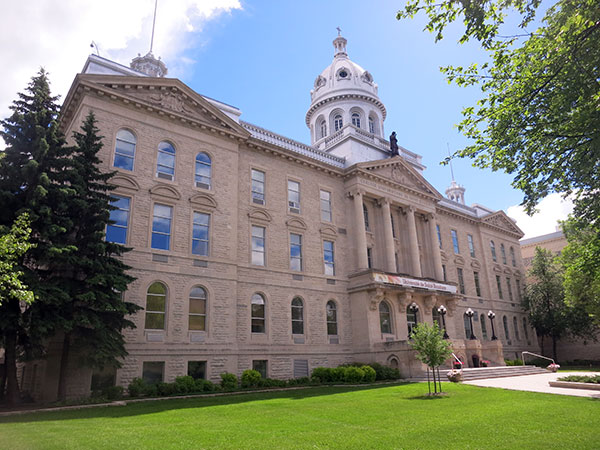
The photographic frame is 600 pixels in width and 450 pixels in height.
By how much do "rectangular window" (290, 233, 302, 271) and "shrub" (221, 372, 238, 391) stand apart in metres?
9.10

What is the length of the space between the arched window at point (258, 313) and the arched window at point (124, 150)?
1050 centimetres

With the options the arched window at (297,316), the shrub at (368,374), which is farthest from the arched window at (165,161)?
the shrub at (368,374)

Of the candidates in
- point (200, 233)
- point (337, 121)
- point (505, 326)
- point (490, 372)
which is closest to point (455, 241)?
point (505, 326)

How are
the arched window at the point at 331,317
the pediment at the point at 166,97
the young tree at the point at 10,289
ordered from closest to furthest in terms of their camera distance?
the young tree at the point at 10,289
the pediment at the point at 166,97
the arched window at the point at 331,317

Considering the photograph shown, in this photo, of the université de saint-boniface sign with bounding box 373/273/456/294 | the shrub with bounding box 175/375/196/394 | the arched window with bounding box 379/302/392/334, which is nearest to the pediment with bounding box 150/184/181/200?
the shrub with bounding box 175/375/196/394

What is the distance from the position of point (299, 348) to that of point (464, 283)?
916 inches

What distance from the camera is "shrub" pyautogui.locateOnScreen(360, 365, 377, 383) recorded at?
83.6 ft

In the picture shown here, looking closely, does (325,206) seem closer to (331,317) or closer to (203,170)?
(331,317)

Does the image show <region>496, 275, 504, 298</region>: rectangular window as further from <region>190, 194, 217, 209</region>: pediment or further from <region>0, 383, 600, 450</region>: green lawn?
<region>190, 194, 217, 209</region>: pediment

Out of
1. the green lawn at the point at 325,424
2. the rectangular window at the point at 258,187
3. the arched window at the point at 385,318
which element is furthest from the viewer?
the arched window at the point at 385,318

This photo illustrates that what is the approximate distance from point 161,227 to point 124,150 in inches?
181

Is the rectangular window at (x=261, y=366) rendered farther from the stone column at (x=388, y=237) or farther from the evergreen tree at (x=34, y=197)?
the stone column at (x=388, y=237)

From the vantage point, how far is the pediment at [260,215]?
2796 centimetres

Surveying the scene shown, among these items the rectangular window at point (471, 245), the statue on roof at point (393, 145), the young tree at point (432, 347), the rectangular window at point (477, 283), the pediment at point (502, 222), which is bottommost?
the young tree at point (432, 347)
